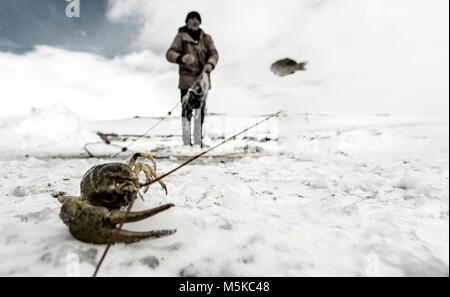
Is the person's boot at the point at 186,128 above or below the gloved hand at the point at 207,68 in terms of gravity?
below

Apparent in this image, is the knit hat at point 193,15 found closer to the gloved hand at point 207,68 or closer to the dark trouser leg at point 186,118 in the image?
the gloved hand at point 207,68

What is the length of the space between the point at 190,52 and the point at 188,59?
32cm

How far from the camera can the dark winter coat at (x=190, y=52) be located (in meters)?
5.48

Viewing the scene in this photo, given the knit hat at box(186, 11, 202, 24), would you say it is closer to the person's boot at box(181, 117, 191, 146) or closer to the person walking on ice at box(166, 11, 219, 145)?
the person walking on ice at box(166, 11, 219, 145)

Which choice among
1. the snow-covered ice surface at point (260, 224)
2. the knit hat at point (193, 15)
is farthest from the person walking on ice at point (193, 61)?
the snow-covered ice surface at point (260, 224)

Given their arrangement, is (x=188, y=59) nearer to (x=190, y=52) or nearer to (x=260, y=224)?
(x=190, y=52)

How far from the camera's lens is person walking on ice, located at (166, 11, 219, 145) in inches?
215

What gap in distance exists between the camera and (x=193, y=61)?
5398 mm
